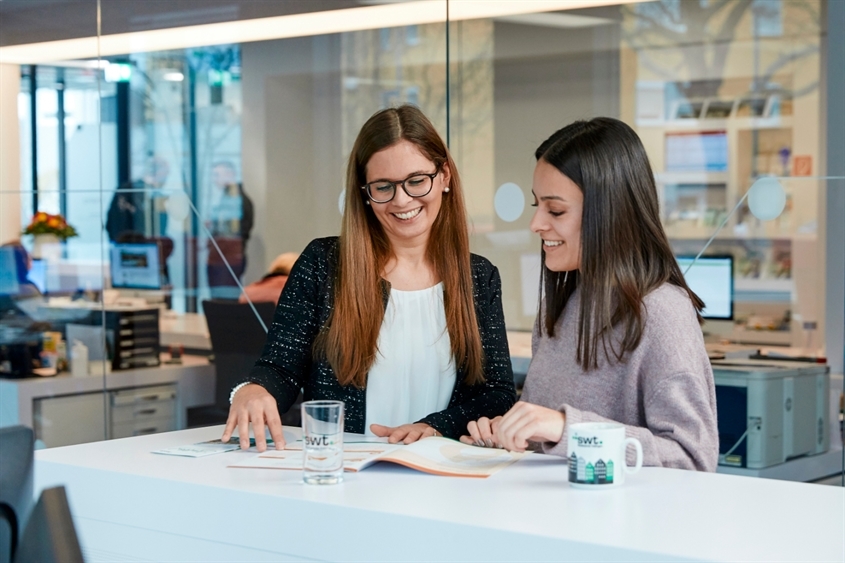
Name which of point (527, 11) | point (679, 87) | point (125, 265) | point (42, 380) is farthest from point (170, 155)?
point (679, 87)

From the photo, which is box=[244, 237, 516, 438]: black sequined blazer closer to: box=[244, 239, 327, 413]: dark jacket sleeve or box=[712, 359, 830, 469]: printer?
box=[244, 239, 327, 413]: dark jacket sleeve

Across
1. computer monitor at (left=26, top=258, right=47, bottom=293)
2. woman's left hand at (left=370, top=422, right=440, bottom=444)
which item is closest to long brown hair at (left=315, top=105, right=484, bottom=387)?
woman's left hand at (left=370, top=422, right=440, bottom=444)

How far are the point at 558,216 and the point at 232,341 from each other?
2813 millimetres

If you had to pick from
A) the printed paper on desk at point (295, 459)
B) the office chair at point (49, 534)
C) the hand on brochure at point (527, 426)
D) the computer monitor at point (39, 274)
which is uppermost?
the computer monitor at point (39, 274)

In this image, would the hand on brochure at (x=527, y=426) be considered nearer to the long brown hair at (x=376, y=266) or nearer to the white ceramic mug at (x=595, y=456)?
the white ceramic mug at (x=595, y=456)

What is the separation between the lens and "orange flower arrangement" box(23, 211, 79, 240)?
15.0 feet

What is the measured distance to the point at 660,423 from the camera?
5.14 feet

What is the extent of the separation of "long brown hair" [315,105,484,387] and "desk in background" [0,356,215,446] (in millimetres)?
2603

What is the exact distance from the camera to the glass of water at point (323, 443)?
4.79 ft

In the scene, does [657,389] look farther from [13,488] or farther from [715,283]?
[715,283]

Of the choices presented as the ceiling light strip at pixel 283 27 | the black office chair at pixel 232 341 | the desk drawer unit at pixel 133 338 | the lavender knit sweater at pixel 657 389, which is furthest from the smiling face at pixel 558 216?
the desk drawer unit at pixel 133 338

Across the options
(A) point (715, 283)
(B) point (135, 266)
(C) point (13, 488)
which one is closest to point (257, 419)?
(C) point (13, 488)

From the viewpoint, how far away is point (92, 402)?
461 centimetres

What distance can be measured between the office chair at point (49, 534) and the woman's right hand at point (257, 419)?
94cm
